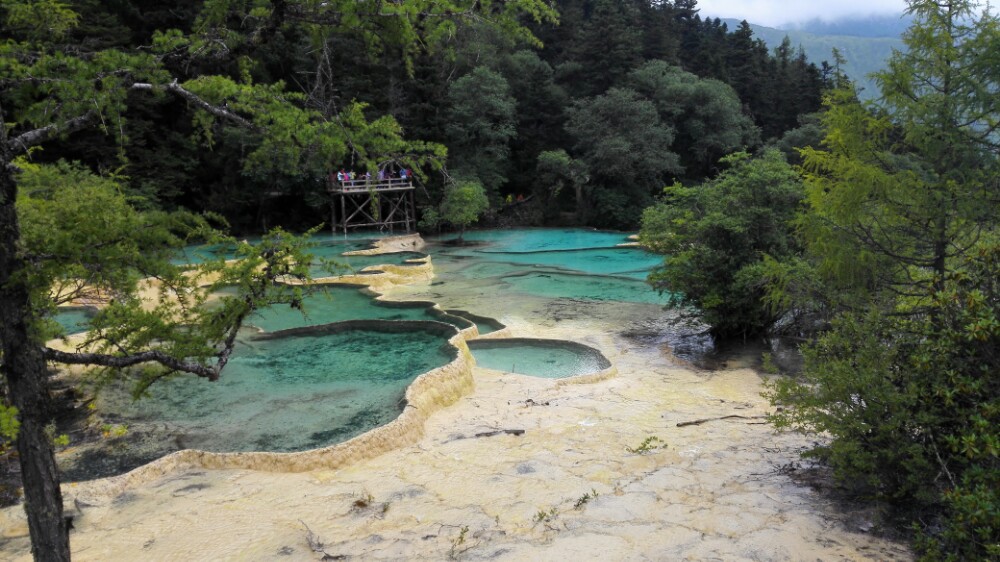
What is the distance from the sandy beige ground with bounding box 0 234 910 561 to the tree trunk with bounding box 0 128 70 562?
1940 millimetres

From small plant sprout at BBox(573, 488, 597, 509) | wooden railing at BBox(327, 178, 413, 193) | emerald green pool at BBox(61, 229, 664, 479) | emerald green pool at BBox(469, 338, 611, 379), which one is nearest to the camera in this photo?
small plant sprout at BBox(573, 488, 597, 509)

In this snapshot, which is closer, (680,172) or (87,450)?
(87,450)

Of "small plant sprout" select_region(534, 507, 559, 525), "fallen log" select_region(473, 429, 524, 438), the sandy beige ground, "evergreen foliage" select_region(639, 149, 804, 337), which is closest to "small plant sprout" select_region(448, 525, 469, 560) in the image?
the sandy beige ground

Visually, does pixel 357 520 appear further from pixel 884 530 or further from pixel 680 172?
pixel 680 172

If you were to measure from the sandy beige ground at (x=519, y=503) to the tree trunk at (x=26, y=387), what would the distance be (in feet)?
6.36

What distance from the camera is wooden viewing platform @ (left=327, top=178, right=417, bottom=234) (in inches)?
993

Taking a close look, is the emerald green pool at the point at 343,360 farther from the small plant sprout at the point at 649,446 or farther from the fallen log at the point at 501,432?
the small plant sprout at the point at 649,446

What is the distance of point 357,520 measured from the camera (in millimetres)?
5566

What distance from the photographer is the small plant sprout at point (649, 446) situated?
658cm

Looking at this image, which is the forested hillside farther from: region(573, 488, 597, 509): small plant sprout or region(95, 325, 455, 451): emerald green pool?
region(573, 488, 597, 509): small plant sprout

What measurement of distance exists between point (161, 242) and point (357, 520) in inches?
119

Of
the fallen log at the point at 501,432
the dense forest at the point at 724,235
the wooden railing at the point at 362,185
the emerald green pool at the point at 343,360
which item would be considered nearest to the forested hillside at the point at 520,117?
the wooden railing at the point at 362,185

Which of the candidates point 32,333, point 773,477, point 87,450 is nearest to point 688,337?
point 773,477

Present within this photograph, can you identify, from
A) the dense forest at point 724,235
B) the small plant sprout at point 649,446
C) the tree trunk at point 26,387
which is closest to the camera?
the tree trunk at point 26,387
